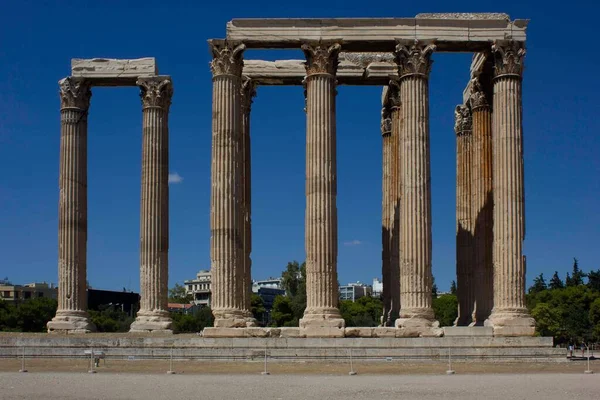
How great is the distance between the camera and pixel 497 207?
5534 cm

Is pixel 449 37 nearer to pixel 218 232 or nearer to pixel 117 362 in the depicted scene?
pixel 218 232

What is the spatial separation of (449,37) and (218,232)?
15843mm

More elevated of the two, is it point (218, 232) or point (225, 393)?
point (218, 232)

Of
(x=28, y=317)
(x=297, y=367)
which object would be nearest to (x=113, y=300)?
A: (x=28, y=317)

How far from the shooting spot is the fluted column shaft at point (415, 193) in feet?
178

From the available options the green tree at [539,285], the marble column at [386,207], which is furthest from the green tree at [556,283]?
the marble column at [386,207]

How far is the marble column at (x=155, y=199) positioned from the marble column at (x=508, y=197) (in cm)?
1913

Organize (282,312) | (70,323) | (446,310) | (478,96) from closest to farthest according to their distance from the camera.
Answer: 1. (70,323)
2. (478,96)
3. (446,310)
4. (282,312)

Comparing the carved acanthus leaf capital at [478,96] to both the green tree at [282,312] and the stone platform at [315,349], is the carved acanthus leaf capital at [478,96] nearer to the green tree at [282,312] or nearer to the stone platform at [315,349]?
the stone platform at [315,349]

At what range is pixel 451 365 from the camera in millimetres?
48281

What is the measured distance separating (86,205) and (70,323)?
7203 millimetres

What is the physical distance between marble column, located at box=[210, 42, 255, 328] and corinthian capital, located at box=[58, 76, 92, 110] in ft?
36.3

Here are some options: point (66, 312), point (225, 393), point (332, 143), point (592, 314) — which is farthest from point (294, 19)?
point (592, 314)

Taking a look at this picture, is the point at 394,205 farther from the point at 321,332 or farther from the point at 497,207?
the point at 321,332
